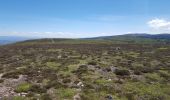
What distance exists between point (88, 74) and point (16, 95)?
32.5 ft

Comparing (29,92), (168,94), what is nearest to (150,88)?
(168,94)

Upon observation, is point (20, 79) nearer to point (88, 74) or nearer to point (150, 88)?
point (88, 74)

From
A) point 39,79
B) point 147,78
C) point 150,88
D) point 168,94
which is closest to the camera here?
point 168,94

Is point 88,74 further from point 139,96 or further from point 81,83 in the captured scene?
point 139,96

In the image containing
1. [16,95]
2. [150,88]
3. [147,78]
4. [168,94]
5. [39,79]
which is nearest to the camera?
[16,95]

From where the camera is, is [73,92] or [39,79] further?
[39,79]

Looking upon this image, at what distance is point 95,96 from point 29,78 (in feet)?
28.4

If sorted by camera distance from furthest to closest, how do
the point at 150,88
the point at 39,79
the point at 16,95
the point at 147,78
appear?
the point at 147,78 < the point at 39,79 < the point at 150,88 < the point at 16,95

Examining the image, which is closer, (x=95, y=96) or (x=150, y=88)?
(x=95, y=96)

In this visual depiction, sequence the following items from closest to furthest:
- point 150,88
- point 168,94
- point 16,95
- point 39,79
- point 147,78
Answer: point 16,95 → point 168,94 → point 150,88 → point 39,79 → point 147,78

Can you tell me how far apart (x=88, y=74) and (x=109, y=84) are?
487cm

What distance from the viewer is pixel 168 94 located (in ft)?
56.1

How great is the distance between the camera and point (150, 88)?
1861 cm

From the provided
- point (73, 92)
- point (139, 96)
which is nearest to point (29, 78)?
point (73, 92)
